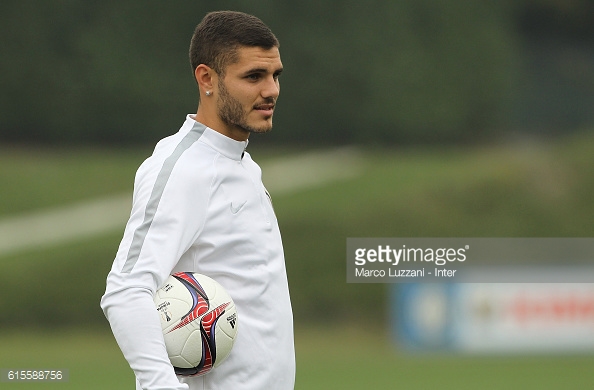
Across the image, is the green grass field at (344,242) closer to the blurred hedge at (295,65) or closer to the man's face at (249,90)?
the blurred hedge at (295,65)

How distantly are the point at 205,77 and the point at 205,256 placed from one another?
35 centimetres

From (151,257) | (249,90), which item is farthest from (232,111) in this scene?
(151,257)

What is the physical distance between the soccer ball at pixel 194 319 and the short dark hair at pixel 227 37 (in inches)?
15.9

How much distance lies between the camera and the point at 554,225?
15.4ft

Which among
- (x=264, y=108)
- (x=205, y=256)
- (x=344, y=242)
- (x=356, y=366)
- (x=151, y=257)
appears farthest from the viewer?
(x=356, y=366)

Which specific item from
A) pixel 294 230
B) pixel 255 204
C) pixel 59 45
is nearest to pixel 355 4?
pixel 294 230

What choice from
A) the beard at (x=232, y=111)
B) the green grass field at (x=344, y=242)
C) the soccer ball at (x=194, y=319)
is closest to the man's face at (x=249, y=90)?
the beard at (x=232, y=111)

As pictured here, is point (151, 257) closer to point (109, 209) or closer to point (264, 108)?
point (264, 108)

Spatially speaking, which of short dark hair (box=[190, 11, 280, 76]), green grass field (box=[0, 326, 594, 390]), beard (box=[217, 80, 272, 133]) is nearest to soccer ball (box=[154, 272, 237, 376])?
beard (box=[217, 80, 272, 133])

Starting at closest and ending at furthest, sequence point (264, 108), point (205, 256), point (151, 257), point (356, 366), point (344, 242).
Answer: point (151, 257)
point (205, 256)
point (264, 108)
point (344, 242)
point (356, 366)

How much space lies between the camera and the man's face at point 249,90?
180 centimetres

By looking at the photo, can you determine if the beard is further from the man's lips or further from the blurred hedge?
the blurred hedge

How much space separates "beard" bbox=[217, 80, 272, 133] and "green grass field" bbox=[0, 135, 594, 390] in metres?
2.88

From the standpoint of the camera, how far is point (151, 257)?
158 centimetres
